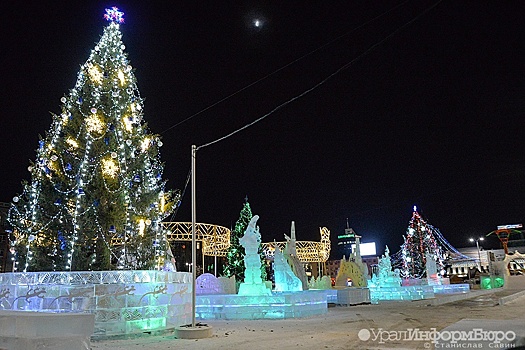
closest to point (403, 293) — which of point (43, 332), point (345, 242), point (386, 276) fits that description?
point (386, 276)

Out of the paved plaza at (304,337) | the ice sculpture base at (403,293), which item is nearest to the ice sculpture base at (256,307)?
the paved plaza at (304,337)

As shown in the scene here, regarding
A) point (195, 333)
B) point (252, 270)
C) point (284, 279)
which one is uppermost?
point (252, 270)

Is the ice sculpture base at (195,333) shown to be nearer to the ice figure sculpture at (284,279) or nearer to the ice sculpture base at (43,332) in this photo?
the ice sculpture base at (43,332)

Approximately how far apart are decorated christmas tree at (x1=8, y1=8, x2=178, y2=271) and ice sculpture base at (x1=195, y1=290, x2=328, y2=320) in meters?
2.82

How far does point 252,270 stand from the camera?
20.3 metres

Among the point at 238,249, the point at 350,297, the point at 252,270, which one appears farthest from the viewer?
the point at 238,249

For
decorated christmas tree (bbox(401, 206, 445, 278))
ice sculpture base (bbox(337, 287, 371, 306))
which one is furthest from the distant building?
ice sculpture base (bbox(337, 287, 371, 306))

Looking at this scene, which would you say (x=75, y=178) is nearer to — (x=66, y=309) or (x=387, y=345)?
(x=66, y=309)

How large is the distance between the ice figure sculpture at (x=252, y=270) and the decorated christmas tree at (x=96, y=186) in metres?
4.37

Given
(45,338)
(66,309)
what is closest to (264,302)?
(66,309)

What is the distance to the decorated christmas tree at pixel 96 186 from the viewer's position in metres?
16.0

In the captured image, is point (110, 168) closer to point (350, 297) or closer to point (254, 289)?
point (254, 289)

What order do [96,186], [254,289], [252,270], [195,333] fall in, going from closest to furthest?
[195,333]
[96,186]
[254,289]
[252,270]

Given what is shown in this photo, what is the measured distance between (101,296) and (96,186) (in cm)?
534
